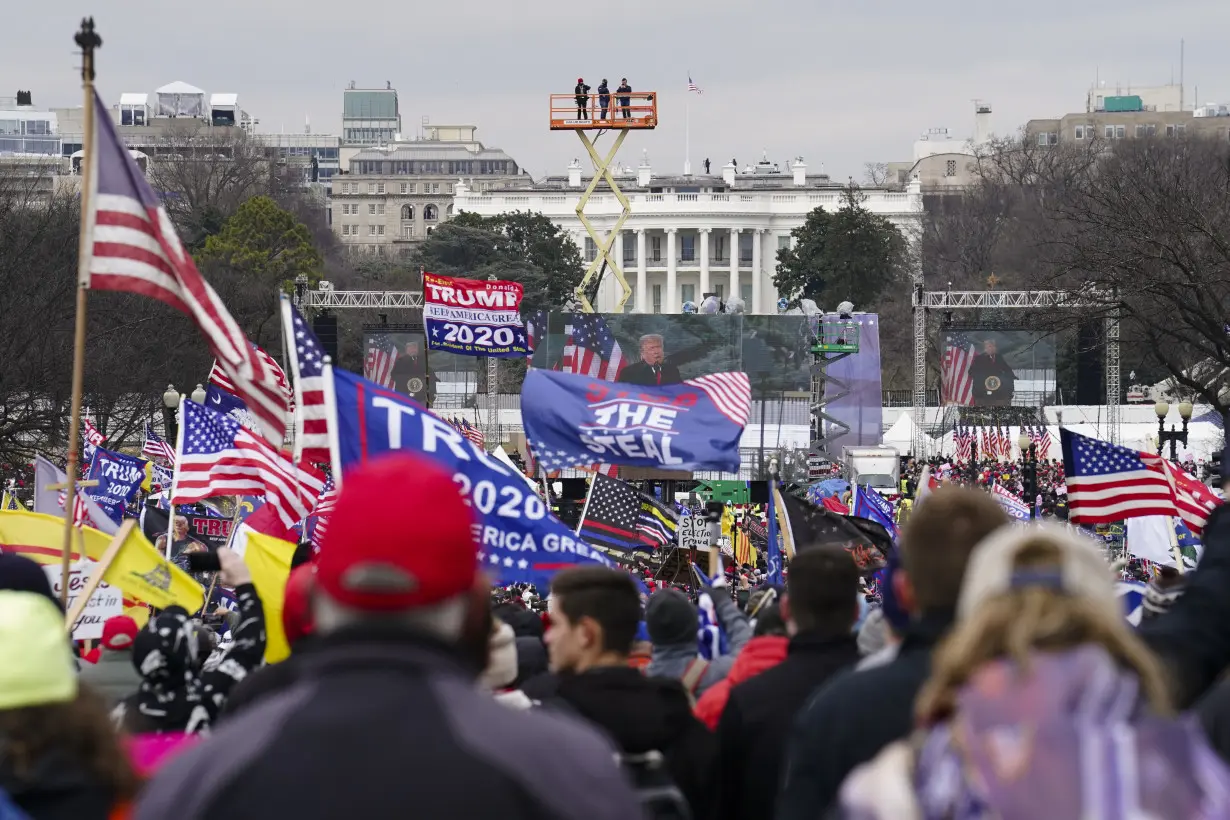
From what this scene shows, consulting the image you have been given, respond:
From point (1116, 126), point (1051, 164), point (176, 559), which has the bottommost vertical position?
point (176, 559)

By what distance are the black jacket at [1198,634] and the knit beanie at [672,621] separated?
216cm

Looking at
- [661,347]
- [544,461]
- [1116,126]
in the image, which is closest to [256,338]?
[661,347]

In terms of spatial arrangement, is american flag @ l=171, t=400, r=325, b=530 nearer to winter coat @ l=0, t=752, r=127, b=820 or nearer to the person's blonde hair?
winter coat @ l=0, t=752, r=127, b=820

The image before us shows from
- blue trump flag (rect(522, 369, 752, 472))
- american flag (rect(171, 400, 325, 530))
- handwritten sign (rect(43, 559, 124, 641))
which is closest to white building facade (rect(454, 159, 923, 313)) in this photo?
american flag (rect(171, 400, 325, 530))

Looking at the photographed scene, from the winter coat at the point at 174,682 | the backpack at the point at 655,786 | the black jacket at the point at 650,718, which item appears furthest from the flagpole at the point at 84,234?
the backpack at the point at 655,786

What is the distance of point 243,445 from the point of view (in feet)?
46.8

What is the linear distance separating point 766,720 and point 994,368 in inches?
2077

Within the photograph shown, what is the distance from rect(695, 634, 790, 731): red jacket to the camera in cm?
586

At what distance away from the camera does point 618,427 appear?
37.5 ft

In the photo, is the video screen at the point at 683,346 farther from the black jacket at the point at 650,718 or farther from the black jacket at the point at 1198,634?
the black jacket at the point at 1198,634

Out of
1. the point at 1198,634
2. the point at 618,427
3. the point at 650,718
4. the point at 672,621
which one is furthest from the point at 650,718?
the point at 618,427

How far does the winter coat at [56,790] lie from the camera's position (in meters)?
3.59

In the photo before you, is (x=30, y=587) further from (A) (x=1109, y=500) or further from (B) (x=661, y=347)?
(B) (x=661, y=347)

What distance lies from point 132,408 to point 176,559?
30355 mm
